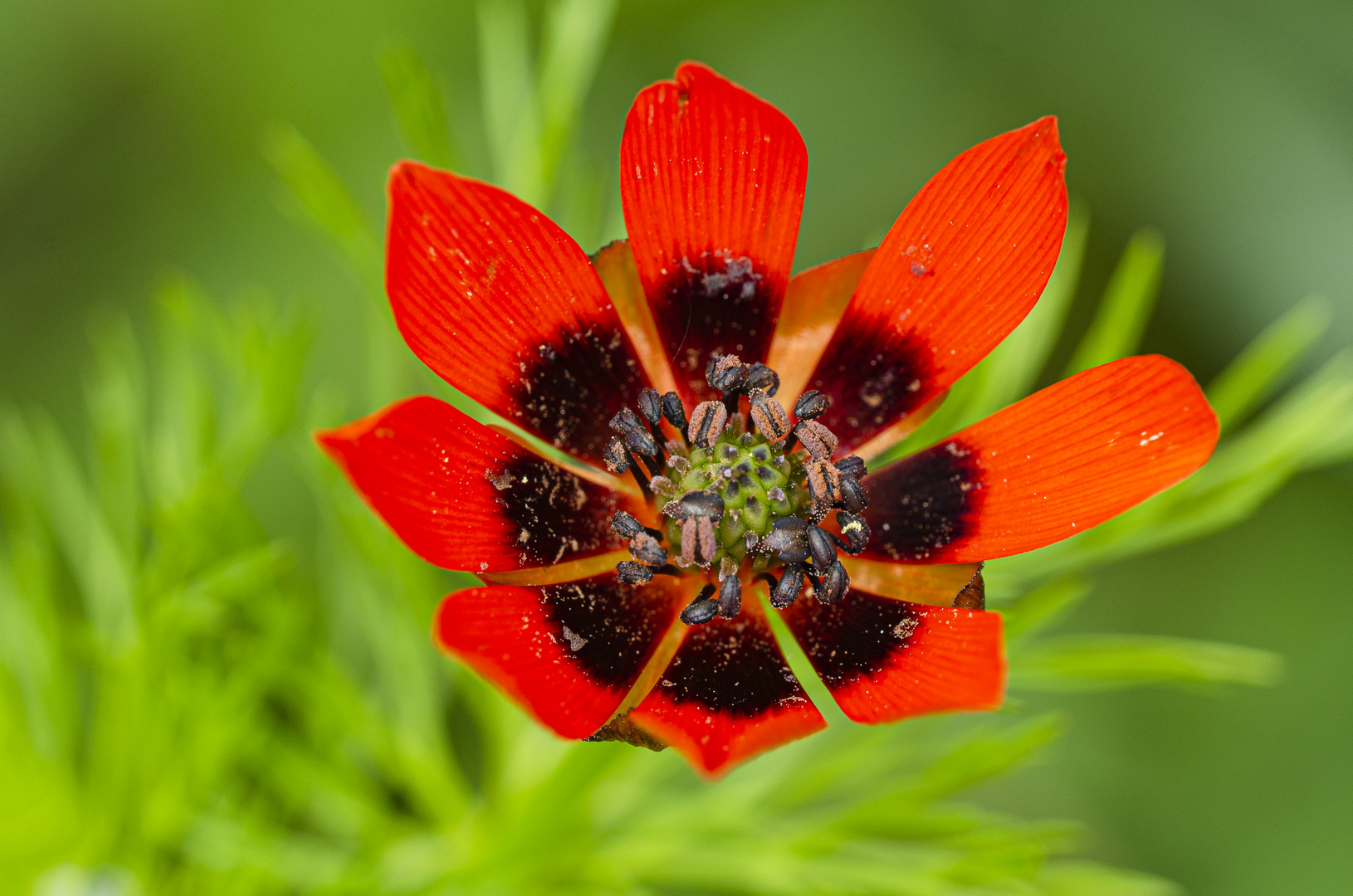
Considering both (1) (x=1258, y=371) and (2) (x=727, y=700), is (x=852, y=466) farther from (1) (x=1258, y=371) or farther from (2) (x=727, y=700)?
(1) (x=1258, y=371)

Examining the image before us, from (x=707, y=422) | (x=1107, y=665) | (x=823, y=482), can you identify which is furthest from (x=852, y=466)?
(x=1107, y=665)

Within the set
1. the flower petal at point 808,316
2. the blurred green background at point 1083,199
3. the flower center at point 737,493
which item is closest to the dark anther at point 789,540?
the flower center at point 737,493

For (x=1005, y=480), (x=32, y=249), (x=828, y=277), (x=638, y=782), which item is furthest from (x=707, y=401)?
(x=32, y=249)

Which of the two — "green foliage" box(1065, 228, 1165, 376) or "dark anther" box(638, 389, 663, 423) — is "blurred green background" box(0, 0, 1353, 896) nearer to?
"green foliage" box(1065, 228, 1165, 376)

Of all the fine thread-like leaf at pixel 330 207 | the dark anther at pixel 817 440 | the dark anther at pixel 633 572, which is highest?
the fine thread-like leaf at pixel 330 207

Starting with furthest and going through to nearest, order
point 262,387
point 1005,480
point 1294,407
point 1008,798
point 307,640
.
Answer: point 1008,798 < point 307,640 < point 1294,407 < point 262,387 < point 1005,480

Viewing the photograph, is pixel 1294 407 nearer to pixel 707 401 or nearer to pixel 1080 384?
pixel 1080 384

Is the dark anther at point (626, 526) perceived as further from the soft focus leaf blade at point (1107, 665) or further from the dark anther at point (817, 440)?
the soft focus leaf blade at point (1107, 665)
